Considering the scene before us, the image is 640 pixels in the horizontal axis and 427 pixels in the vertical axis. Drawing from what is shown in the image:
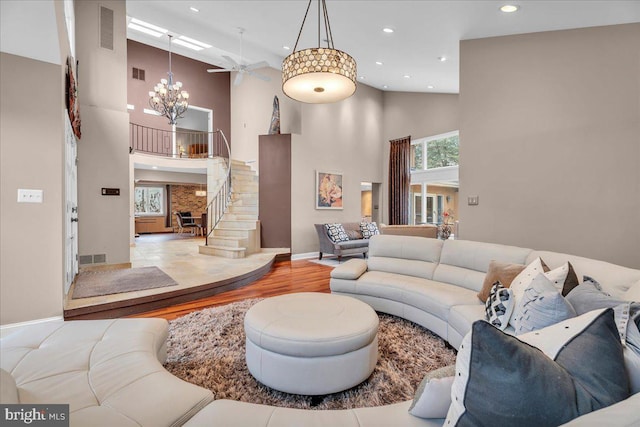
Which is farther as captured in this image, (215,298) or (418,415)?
(215,298)

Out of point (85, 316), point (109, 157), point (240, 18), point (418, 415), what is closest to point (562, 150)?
point (418, 415)

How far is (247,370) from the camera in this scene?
7.14 feet

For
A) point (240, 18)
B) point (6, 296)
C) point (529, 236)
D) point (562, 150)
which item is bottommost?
point (6, 296)

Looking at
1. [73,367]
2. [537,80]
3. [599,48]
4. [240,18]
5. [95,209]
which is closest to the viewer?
[73,367]

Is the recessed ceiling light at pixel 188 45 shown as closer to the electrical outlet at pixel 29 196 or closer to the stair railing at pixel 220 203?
the stair railing at pixel 220 203

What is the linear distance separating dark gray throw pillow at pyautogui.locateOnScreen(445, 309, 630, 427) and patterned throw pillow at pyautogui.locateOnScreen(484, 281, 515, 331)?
3.90 feet

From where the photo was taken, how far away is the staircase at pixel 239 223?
21.5 ft

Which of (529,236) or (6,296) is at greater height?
(529,236)

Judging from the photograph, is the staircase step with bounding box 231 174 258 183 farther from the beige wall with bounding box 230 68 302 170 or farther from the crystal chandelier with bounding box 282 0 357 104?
the crystal chandelier with bounding box 282 0 357 104

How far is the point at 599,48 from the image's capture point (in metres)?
3.46

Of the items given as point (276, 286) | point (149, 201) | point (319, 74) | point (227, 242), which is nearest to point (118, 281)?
point (276, 286)

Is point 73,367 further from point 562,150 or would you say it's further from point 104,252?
point 562,150

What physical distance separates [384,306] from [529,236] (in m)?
2.29

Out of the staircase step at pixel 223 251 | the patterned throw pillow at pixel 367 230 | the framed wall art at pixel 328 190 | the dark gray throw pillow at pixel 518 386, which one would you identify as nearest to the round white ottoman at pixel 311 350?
the dark gray throw pillow at pixel 518 386
